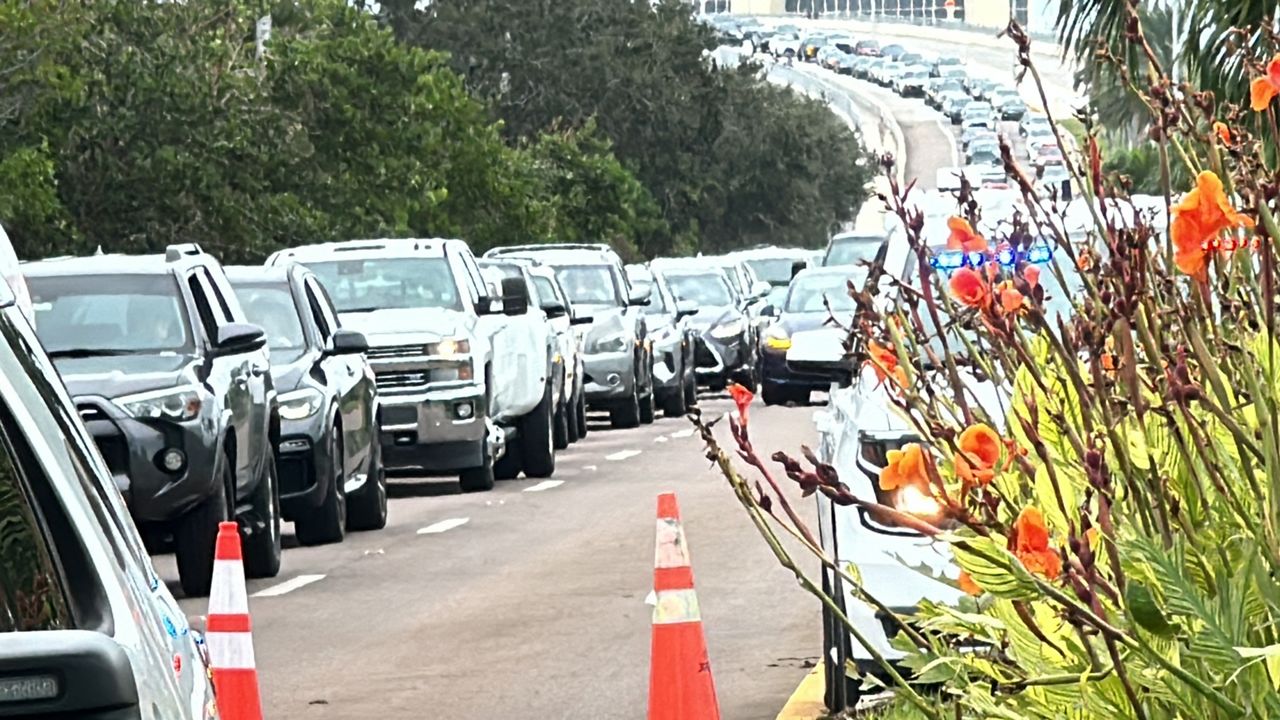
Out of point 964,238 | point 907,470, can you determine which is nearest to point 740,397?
point 907,470

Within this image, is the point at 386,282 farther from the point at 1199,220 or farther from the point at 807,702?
the point at 1199,220

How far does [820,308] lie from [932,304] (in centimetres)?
3043

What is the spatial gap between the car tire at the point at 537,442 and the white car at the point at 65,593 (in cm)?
2008

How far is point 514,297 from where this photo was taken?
75.0 ft

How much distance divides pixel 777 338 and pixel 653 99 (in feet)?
154

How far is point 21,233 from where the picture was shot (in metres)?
34.7

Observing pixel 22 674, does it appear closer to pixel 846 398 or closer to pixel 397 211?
pixel 846 398

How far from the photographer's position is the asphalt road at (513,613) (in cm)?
1120

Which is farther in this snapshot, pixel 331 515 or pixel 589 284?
pixel 589 284

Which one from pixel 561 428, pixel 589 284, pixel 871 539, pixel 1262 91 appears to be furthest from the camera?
pixel 589 284

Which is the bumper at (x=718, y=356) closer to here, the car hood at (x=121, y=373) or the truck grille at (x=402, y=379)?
the truck grille at (x=402, y=379)

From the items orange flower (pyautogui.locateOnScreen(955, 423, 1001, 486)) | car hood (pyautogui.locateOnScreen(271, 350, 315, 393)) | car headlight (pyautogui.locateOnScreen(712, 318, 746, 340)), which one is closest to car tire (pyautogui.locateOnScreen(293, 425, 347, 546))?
car hood (pyautogui.locateOnScreen(271, 350, 315, 393))

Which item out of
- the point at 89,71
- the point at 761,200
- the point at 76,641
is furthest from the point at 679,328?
the point at 761,200

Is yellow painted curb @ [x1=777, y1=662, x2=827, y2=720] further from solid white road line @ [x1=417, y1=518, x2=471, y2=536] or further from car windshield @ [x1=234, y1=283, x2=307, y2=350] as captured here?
car windshield @ [x1=234, y1=283, x2=307, y2=350]
